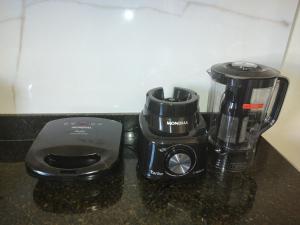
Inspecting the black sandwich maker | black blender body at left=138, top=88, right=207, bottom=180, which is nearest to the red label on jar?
black blender body at left=138, top=88, right=207, bottom=180

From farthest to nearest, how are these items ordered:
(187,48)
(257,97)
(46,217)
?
(187,48) < (257,97) < (46,217)

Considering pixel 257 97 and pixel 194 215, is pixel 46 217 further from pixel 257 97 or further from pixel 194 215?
pixel 257 97

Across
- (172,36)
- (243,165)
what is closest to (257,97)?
(243,165)

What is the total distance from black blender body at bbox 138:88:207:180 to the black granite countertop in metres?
0.05

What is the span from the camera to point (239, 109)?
29.5 inches

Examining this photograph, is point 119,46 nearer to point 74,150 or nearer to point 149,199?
point 74,150

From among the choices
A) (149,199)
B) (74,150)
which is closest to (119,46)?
(74,150)

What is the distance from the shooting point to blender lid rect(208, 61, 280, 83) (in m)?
0.69

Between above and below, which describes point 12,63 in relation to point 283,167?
above

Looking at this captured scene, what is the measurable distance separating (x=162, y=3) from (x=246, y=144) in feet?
1.54

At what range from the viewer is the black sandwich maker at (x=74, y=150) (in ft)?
2.12

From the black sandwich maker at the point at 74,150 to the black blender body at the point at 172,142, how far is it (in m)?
0.09

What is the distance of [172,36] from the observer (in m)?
0.85

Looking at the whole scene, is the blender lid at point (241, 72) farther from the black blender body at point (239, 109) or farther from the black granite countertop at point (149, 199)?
the black granite countertop at point (149, 199)
